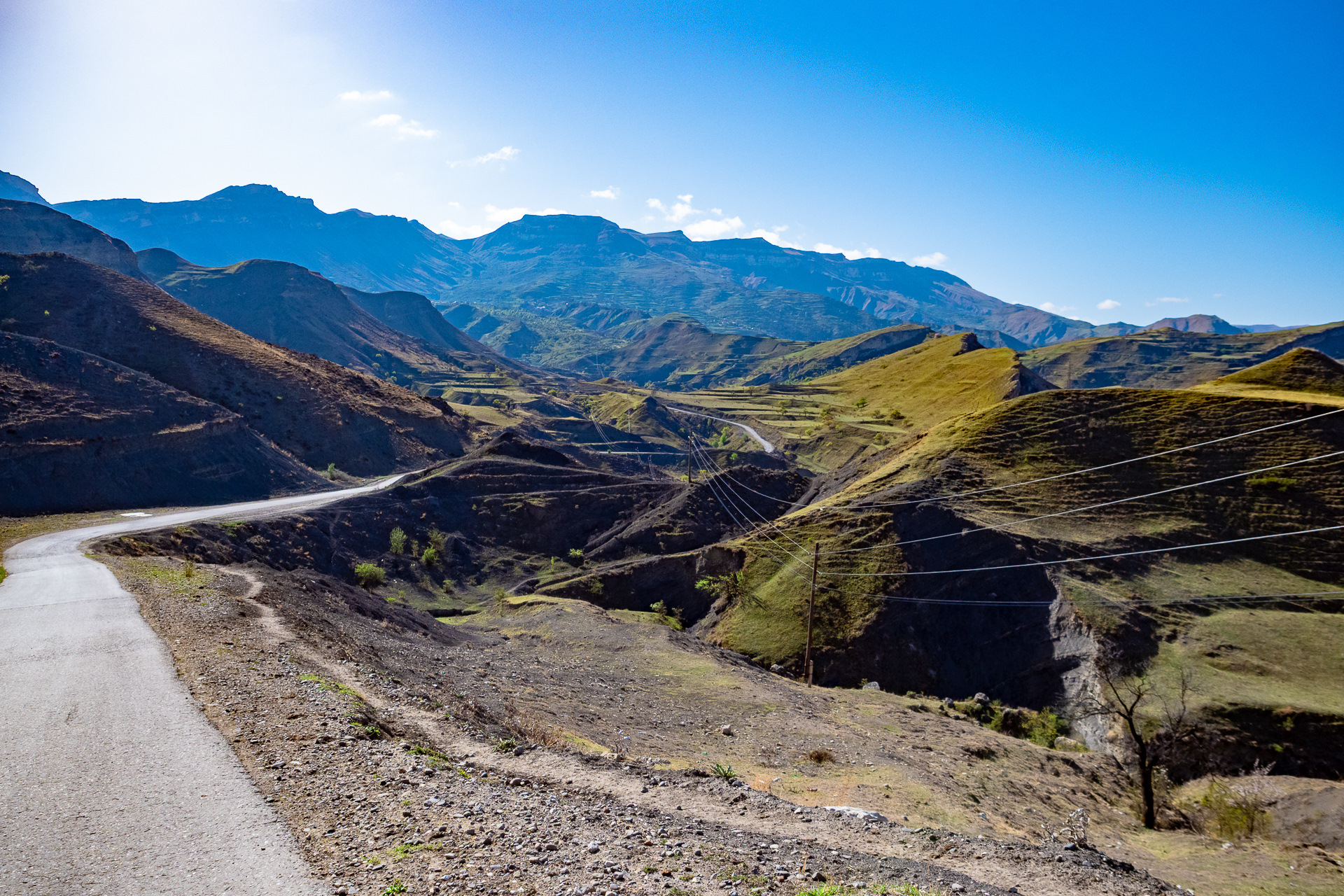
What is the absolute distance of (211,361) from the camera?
8981 centimetres

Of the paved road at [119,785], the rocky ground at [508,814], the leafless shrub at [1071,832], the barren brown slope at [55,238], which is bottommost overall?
the leafless shrub at [1071,832]

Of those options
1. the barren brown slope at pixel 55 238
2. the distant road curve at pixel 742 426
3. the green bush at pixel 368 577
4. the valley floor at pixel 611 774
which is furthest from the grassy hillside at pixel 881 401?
the barren brown slope at pixel 55 238

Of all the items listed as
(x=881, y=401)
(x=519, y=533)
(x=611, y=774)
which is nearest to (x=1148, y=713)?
(x=611, y=774)

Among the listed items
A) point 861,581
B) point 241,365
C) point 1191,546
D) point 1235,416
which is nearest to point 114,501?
point 241,365

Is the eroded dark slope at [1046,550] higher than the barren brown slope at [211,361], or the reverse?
the barren brown slope at [211,361]

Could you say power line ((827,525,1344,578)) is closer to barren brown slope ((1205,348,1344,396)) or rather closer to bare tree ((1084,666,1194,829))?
bare tree ((1084,666,1194,829))

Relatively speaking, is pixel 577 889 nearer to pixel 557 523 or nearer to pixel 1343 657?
pixel 1343 657

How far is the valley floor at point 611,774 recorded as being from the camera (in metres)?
10.5

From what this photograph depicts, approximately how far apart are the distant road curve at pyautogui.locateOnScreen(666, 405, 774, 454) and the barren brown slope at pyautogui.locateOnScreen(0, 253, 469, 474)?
6101cm

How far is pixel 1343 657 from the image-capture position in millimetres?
34844

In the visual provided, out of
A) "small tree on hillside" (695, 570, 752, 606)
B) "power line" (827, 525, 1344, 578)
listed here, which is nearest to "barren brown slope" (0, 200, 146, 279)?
"small tree on hillside" (695, 570, 752, 606)

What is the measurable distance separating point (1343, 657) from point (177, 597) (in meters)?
54.7

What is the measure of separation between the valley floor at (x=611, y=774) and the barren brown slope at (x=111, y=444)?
106 feet

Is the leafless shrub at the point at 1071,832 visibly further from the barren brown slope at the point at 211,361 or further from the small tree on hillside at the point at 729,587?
the barren brown slope at the point at 211,361
